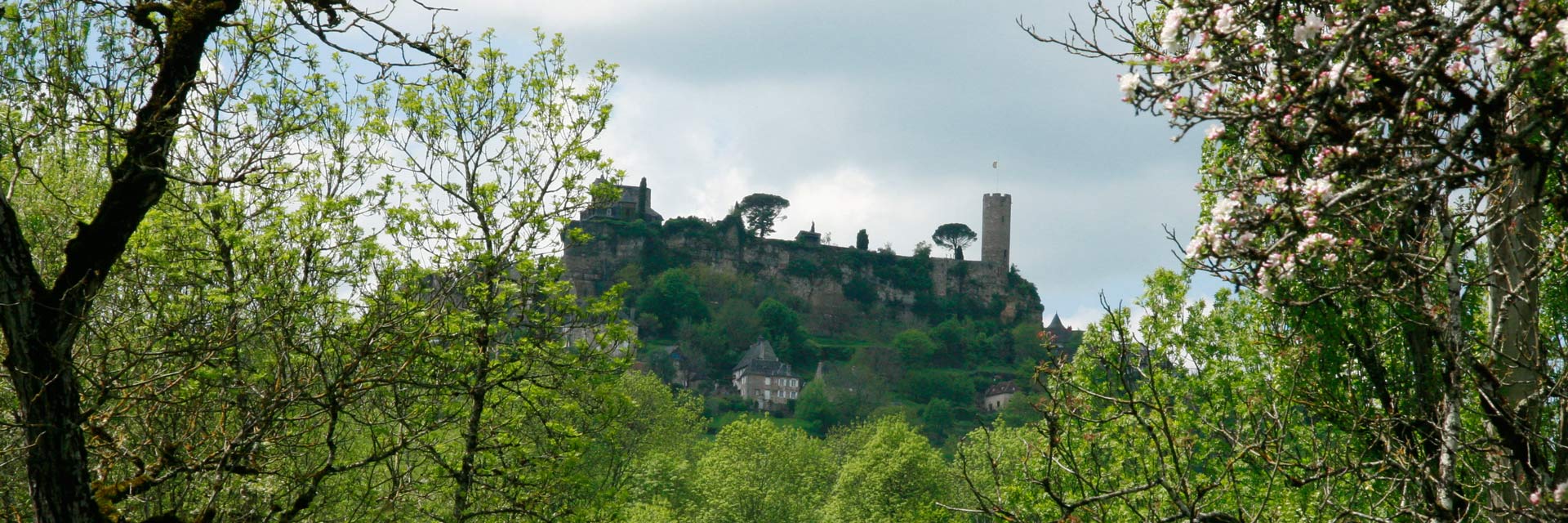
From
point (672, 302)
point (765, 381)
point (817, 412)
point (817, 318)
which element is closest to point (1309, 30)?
point (817, 412)

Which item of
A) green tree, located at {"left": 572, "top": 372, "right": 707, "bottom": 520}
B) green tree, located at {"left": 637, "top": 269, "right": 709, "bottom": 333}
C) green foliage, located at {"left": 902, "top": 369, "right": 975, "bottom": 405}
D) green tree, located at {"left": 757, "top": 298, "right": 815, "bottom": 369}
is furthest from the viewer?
green tree, located at {"left": 757, "top": 298, "right": 815, "bottom": 369}

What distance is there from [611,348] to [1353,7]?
11.6m

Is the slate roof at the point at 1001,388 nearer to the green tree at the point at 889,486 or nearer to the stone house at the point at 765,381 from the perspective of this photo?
the stone house at the point at 765,381

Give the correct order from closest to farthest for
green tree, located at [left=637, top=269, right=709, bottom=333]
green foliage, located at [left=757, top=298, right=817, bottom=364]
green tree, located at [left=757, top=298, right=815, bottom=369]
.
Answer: green tree, located at [left=637, top=269, right=709, bottom=333] → green foliage, located at [left=757, top=298, right=817, bottom=364] → green tree, located at [left=757, top=298, right=815, bottom=369]

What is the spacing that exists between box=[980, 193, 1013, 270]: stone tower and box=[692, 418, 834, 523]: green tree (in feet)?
302

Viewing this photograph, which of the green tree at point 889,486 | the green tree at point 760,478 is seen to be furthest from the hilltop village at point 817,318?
the green tree at point 889,486

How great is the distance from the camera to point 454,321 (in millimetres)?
12953

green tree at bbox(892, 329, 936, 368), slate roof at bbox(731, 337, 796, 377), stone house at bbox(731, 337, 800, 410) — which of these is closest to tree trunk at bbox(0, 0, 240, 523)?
stone house at bbox(731, 337, 800, 410)

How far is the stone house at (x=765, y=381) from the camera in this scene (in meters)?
119

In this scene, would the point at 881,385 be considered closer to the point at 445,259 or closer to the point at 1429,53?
the point at 445,259

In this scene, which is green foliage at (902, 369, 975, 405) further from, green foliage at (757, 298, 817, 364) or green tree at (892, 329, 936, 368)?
green foliage at (757, 298, 817, 364)

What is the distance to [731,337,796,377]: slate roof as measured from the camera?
12262 cm

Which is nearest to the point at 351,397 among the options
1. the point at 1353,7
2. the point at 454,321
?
the point at 1353,7

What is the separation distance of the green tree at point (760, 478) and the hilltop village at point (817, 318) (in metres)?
48.5
